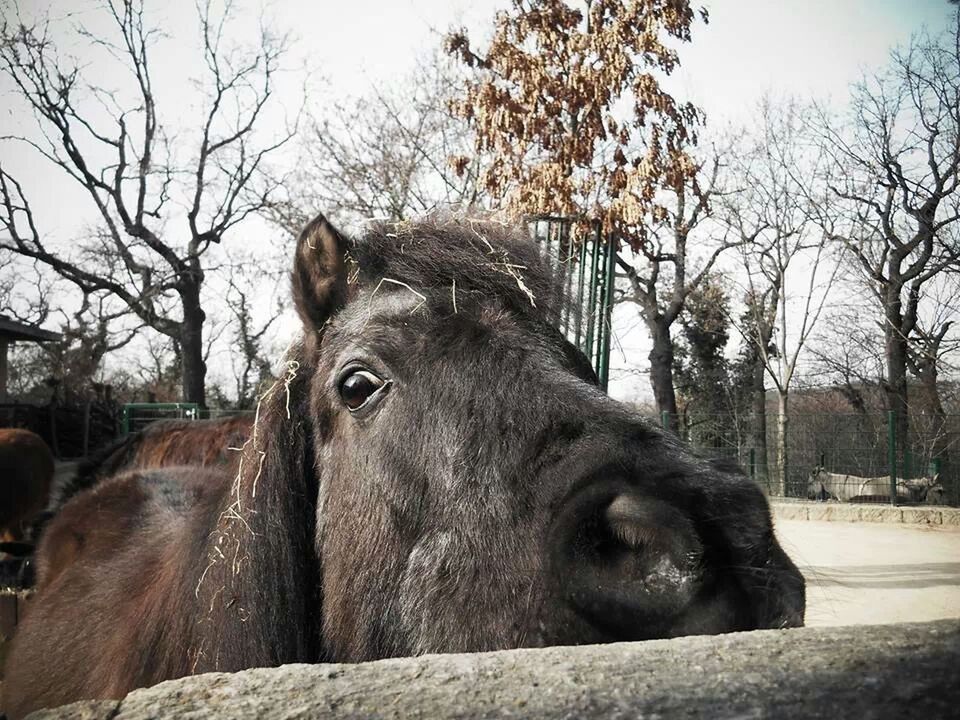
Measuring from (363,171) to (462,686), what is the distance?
16.0 metres

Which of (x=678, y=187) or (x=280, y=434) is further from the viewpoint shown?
(x=678, y=187)

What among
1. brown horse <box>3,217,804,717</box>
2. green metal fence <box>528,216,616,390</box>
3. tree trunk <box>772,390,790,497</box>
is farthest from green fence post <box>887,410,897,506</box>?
brown horse <box>3,217,804,717</box>

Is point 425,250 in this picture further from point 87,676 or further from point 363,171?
point 363,171

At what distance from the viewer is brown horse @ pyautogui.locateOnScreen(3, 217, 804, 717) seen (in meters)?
1.44

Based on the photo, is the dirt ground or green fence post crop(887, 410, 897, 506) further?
green fence post crop(887, 410, 897, 506)

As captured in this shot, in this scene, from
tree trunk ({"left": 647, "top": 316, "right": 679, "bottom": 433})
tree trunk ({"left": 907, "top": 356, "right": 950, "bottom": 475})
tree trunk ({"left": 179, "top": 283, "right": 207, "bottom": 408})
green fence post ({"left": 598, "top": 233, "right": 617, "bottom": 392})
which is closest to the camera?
green fence post ({"left": 598, "top": 233, "right": 617, "bottom": 392})

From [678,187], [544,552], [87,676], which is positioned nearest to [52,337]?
[678,187]

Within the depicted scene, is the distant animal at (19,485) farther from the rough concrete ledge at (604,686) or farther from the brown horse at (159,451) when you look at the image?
the rough concrete ledge at (604,686)

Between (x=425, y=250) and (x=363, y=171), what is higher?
(x=363, y=171)

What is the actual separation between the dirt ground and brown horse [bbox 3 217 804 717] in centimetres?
341

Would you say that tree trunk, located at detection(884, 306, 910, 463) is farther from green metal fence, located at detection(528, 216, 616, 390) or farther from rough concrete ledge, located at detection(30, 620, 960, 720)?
rough concrete ledge, located at detection(30, 620, 960, 720)

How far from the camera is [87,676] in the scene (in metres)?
2.55

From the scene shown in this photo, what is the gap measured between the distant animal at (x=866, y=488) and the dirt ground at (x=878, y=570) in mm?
1497

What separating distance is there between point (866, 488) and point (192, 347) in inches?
633
